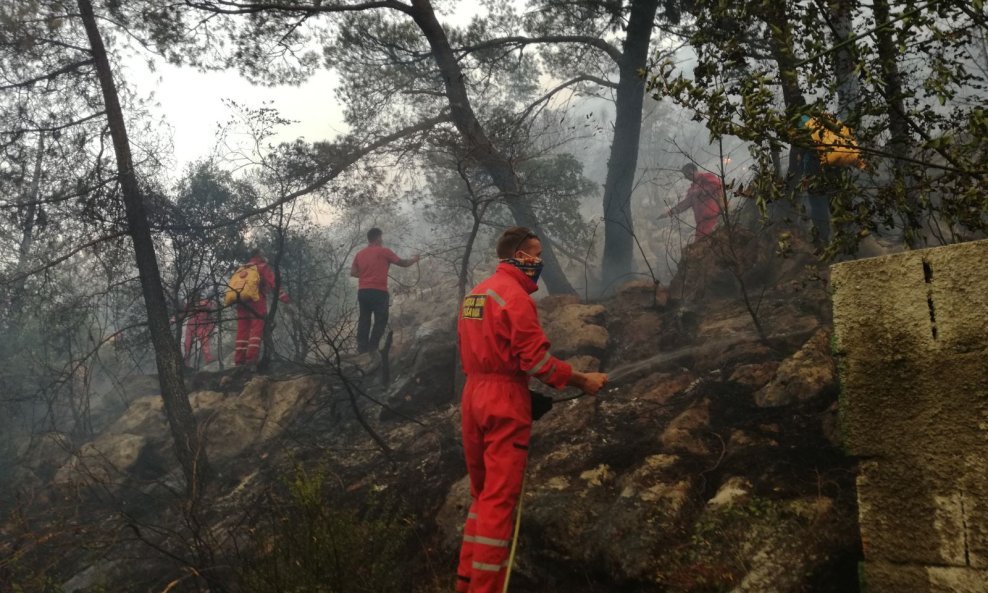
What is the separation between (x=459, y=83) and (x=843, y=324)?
305 inches

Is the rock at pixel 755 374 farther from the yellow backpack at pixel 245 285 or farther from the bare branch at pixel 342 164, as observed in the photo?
the yellow backpack at pixel 245 285

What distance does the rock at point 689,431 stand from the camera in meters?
3.29

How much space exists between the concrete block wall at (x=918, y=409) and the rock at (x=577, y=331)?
4118 mm

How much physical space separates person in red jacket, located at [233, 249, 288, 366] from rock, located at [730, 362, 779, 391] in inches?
274

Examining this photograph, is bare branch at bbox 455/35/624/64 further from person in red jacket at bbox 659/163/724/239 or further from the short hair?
the short hair

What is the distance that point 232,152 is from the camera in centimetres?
827

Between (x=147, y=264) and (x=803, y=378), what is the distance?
7.25 meters

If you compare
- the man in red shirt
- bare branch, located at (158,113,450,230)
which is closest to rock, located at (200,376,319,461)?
the man in red shirt

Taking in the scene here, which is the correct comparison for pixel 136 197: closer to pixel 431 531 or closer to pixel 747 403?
pixel 431 531

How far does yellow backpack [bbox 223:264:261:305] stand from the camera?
8.30 metres

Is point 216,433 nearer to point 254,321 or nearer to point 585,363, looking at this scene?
point 254,321

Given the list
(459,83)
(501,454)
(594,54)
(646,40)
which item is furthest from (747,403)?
(594,54)

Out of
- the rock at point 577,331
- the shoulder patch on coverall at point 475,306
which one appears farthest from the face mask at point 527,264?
the rock at point 577,331

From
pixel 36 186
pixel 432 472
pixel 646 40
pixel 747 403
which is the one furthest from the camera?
pixel 646 40
